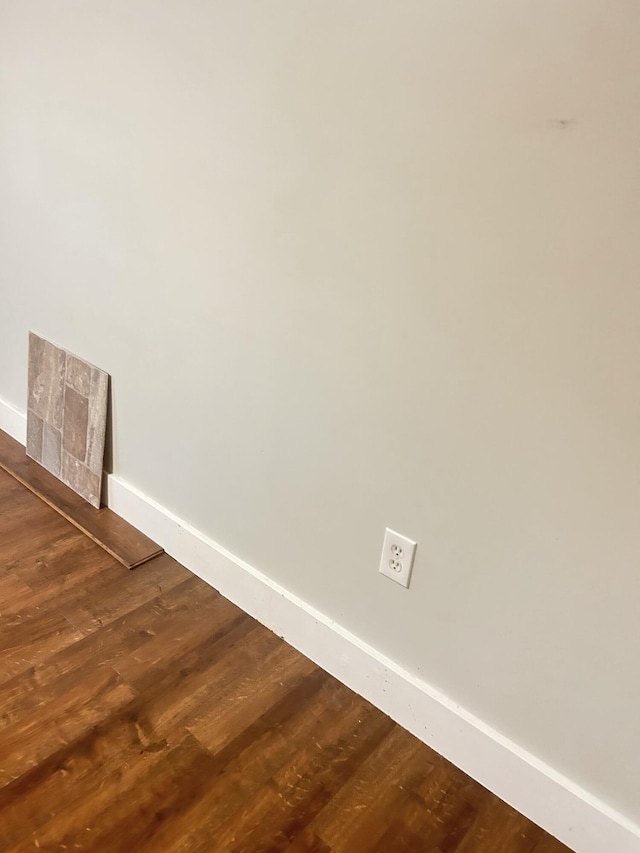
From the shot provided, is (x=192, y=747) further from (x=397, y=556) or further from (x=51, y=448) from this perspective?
(x=51, y=448)

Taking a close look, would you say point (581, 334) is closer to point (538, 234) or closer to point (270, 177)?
point (538, 234)

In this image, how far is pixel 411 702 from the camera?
1429 millimetres

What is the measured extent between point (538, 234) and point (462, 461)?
0.42 m


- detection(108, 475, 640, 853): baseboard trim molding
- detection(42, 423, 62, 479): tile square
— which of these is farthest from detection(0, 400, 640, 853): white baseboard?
detection(42, 423, 62, 479): tile square

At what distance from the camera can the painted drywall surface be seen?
3.28 ft

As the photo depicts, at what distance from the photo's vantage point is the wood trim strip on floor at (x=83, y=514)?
191 cm

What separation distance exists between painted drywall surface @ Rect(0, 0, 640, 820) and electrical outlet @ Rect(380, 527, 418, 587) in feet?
0.08

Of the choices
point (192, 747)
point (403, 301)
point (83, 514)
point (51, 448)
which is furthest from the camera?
point (51, 448)

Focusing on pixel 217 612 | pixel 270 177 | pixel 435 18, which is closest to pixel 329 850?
pixel 217 612

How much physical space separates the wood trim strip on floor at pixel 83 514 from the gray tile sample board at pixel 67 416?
29mm

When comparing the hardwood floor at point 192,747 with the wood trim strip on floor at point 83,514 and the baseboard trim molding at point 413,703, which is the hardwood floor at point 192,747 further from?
the wood trim strip on floor at point 83,514

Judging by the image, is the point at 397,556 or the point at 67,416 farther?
the point at 67,416

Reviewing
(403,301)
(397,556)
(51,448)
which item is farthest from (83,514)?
(403,301)

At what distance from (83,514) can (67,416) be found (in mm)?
322
